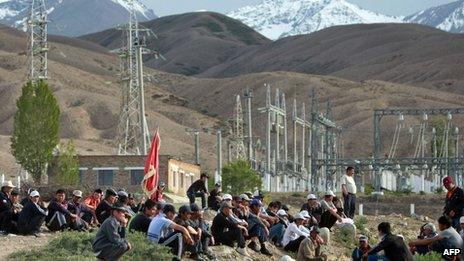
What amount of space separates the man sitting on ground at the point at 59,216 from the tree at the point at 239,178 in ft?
144

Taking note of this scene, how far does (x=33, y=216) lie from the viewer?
97.9 ft

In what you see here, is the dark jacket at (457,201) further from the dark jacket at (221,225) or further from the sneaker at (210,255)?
the sneaker at (210,255)

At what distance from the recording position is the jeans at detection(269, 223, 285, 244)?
32531mm

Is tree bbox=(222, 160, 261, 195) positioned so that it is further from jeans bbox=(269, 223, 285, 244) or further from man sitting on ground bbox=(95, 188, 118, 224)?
man sitting on ground bbox=(95, 188, 118, 224)

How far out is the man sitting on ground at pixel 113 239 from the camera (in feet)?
76.6

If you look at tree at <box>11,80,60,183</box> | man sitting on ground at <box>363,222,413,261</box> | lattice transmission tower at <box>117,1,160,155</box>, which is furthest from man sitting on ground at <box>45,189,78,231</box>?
lattice transmission tower at <box>117,1,160,155</box>

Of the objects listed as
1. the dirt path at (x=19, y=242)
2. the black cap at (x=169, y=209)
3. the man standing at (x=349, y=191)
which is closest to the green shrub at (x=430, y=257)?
the black cap at (x=169, y=209)

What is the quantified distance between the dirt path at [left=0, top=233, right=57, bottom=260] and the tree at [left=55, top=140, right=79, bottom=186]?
3665 centimetres

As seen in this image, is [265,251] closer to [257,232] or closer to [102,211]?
[257,232]

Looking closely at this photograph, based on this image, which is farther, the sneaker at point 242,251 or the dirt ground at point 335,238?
the sneaker at point 242,251

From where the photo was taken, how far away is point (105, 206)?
30.0 m

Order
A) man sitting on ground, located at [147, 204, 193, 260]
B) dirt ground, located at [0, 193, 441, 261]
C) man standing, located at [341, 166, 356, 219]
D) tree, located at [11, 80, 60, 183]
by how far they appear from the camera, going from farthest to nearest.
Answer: tree, located at [11, 80, 60, 183] < man standing, located at [341, 166, 356, 219] < dirt ground, located at [0, 193, 441, 261] < man sitting on ground, located at [147, 204, 193, 260]

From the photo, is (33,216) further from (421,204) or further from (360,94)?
(360,94)

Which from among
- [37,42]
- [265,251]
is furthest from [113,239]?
[37,42]
